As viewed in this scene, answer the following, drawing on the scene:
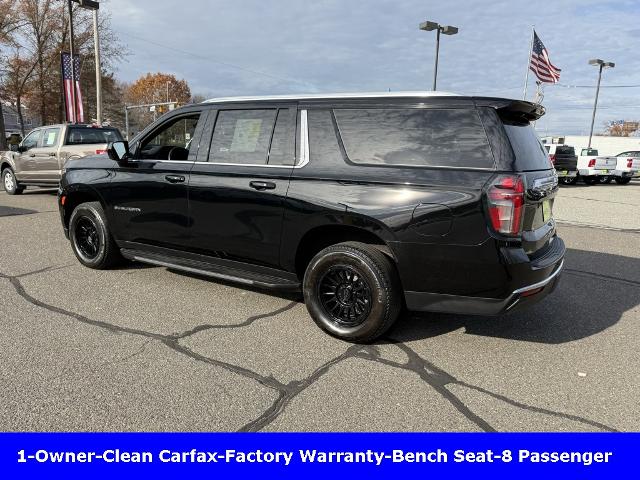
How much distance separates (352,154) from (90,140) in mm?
9172

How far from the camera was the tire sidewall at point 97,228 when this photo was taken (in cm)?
510

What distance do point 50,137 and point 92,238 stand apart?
6984 mm

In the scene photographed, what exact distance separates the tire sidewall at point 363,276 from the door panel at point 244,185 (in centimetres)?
39

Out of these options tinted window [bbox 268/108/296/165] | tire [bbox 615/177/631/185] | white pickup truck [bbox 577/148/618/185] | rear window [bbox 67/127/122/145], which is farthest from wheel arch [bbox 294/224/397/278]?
tire [bbox 615/177/631/185]

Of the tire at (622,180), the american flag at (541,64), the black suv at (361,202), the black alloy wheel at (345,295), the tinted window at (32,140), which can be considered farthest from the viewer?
the tire at (622,180)

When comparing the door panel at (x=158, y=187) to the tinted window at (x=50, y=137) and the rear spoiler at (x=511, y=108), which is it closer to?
the rear spoiler at (x=511, y=108)

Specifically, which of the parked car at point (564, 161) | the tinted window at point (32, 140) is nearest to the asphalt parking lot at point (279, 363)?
the tinted window at point (32, 140)

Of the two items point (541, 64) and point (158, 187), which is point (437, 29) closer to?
point (541, 64)

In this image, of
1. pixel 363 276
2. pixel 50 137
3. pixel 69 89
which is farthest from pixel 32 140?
pixel 69 89

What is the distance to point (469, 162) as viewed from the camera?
318cm

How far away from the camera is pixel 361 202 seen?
11.2ft

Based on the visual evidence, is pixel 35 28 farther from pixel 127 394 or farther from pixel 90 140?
pixel 127 394
